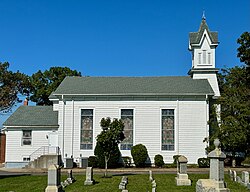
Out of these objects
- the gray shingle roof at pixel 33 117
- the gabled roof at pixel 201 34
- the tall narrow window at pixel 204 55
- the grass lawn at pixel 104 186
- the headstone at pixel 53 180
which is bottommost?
the grass lawn at pixel 104 186

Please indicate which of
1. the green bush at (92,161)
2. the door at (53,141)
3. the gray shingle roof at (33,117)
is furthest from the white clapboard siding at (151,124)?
the gray shingle roof at (33,117)

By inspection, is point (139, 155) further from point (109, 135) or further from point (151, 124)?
point (109, 135)

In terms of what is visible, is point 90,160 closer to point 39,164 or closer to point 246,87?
point 39,164

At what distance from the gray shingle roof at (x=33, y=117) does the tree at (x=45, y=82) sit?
23636mm

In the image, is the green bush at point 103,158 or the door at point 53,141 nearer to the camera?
the green bush at point 103,158

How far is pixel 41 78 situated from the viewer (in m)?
69.8

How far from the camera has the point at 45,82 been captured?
6994cm

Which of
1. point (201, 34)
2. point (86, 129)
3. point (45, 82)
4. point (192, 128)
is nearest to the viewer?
point (192, 128)

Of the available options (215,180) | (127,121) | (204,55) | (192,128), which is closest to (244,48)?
(204,55)

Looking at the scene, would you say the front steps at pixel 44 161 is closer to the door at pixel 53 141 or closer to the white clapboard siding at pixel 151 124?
the white clapboard siding at pixel 151 124

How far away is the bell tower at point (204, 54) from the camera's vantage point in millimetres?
41844

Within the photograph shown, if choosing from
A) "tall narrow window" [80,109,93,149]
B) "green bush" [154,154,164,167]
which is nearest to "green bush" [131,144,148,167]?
"green bush" [154,154,164,167]

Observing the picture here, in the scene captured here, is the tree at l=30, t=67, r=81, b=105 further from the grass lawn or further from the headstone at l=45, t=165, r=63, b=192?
the headstone at l=45, t=165, r=63, b=192

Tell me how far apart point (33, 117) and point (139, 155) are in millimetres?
11983
